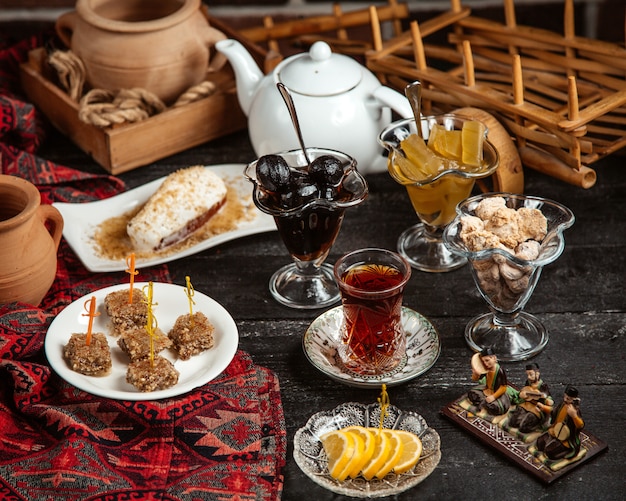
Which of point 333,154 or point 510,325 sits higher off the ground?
point 333,154

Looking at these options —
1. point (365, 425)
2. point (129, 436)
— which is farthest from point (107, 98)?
point (365, 425)

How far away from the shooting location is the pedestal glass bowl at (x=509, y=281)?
1.28 m

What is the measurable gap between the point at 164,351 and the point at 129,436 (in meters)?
0.17

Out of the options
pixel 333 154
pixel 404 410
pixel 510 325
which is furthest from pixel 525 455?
pixel 333 154

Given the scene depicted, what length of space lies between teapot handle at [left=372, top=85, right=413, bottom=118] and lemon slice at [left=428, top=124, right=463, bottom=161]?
123 millimetres

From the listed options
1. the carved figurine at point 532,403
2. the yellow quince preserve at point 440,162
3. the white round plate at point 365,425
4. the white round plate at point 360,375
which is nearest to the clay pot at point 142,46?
the yellow quince preserve at point 440,162

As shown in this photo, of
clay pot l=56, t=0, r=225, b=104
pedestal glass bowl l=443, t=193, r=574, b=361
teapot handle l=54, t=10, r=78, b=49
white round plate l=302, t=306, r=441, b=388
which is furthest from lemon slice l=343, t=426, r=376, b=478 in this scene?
teapot handle l=54, t=10, r=78, b=49

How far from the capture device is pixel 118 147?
179cm

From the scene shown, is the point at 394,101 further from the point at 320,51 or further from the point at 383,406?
the point at 383,406

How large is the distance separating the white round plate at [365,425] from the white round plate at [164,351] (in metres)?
0.16

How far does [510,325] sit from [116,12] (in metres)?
1.09

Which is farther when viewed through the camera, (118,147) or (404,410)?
(118,147)

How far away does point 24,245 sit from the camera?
136 centimetres

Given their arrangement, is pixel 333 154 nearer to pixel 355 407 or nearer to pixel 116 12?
pixel 355 407
